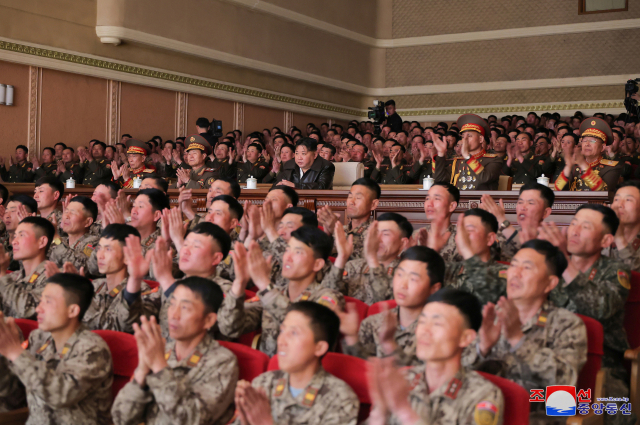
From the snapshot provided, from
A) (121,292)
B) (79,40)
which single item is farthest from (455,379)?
(79,40)

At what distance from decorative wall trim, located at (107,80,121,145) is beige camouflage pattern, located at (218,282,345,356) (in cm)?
628

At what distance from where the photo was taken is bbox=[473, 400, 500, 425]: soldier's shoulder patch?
146 centimetres

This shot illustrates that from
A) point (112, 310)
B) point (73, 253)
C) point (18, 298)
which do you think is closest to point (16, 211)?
point (73, 253)

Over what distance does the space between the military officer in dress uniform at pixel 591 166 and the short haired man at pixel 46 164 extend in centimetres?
515

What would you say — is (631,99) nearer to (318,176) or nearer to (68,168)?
(318,176)

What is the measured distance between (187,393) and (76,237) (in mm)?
1981

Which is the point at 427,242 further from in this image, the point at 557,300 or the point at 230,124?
the point at 230,124

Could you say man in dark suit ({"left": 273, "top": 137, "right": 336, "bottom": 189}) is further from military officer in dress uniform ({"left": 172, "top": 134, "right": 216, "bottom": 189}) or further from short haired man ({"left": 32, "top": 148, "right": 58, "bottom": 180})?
short haired man ({"left": 32, "top": 148, "right": 58, "bottom": 180})

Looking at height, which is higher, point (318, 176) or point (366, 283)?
point (318, 176)

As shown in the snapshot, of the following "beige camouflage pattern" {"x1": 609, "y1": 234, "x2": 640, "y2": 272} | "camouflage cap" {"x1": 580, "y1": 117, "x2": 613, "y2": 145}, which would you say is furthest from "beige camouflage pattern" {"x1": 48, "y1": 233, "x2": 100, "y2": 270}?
"camouflage cap" {"x1": 580, "y1": 117, "x2": 613, "y2": 145}

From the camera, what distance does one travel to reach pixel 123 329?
2256 millimetres

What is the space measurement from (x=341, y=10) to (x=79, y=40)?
4.41 metres

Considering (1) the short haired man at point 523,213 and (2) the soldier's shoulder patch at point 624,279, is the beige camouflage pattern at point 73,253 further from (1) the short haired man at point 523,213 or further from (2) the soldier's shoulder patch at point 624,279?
(2) the soldier's shoulder patch at point 624,279

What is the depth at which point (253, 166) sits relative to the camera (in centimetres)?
639
